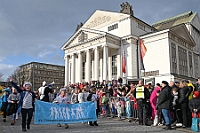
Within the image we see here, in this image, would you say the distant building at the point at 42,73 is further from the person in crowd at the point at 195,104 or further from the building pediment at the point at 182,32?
the person in crowd at the point at 195,104

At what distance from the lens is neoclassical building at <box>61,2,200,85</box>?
31.1 metres

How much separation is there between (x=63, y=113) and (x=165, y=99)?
4.56 m

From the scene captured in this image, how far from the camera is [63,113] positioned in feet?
29.6

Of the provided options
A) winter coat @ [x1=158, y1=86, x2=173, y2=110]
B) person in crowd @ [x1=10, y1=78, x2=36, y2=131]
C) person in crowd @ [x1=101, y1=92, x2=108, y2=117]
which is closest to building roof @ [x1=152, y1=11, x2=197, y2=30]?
person in crowd @ [x1=101, y1=92, x2=108, y2=117]

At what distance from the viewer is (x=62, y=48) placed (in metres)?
39.5

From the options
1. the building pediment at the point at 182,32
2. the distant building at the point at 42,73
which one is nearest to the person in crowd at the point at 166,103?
the building pediment at the point at 182,32

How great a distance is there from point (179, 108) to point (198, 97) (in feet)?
4.30

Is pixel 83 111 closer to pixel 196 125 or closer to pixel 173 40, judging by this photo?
pixel 196 125

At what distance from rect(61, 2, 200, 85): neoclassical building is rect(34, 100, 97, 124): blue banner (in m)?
20.8

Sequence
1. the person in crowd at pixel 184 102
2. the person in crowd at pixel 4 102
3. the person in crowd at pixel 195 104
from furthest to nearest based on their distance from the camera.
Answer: the person in crowd at pixel 4 102
the person in crowd at pixel 184 102
the person in crowd at pixel 195 104

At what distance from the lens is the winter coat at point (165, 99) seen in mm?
8750

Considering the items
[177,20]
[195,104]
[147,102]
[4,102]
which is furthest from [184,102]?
[177,20]

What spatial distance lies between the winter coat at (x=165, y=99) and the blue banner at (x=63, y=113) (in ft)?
10.2

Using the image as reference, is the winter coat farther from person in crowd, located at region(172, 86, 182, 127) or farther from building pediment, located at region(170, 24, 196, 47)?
building pediment, located at region(170, 24, 196, 47)
